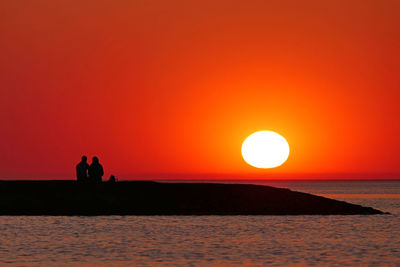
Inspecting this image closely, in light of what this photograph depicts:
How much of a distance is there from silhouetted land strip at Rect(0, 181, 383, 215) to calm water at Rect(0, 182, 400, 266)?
857 millimetres

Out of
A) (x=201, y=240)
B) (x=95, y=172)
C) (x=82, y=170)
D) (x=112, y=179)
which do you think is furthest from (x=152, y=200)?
(x=201, y=240)

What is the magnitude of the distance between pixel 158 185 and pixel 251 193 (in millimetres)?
8087

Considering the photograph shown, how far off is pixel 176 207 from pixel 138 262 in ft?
95.0

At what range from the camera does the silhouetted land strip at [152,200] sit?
214ft

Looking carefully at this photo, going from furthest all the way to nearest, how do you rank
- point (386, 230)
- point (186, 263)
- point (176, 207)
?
1. point (176, 207)
2. point (386, 230)
3. point (186, 263)

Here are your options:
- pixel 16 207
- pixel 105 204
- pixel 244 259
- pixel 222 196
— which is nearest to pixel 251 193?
pixel 222 196

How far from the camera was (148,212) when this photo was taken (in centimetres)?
6650

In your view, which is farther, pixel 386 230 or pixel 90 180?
pixel 90 180

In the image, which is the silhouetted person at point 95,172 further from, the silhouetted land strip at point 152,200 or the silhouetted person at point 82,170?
the silhouetted land strip at point 152,200

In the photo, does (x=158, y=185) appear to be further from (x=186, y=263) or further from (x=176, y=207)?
(x=186, y=263)

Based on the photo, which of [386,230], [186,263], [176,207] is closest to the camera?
[186,263]

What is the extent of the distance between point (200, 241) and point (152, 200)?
19613 mm

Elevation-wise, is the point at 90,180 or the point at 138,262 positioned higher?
the point at 90,180

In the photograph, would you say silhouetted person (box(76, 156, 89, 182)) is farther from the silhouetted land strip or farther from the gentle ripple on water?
the gentle ripple on water
